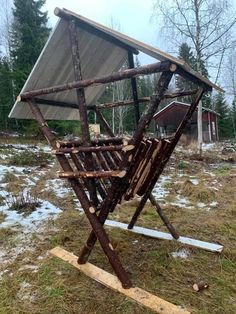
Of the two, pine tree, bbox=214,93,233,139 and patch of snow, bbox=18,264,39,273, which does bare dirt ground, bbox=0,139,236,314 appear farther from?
pine tree, bbox=214,93,233,139

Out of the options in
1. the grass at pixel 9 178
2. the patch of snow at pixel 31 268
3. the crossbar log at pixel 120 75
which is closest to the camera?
the crossbar log at pixel 120 75

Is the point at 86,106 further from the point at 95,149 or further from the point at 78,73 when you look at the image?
the point at 95,149

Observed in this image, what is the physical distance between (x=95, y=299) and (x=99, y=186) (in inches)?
49.5

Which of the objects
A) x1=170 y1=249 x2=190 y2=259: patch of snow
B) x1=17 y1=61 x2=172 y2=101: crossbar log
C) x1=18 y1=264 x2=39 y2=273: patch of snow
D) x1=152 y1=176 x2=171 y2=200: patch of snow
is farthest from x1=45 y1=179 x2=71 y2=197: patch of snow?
x1=17 y1=61 x2=172 y2=101: crossbar log

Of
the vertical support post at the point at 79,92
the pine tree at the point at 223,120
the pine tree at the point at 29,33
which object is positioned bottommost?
the pine tree at the point at 223,120

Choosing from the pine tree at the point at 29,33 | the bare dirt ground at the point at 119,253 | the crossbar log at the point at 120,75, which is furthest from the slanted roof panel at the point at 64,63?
the pine tree at the point at 29,33

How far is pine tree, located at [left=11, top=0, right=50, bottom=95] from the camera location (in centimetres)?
1869

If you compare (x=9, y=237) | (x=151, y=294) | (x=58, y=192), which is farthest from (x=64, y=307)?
(x=58, y=192)

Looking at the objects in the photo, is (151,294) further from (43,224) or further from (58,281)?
(43,224)

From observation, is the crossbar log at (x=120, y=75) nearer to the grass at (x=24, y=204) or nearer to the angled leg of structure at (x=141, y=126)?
the angled leg of structure at (x=141, y=126)

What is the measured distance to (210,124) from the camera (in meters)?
28.2

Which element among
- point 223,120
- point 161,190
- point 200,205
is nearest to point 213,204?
point 200,205

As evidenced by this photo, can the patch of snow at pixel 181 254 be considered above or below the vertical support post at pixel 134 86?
below

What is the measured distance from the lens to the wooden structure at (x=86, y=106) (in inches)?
103
